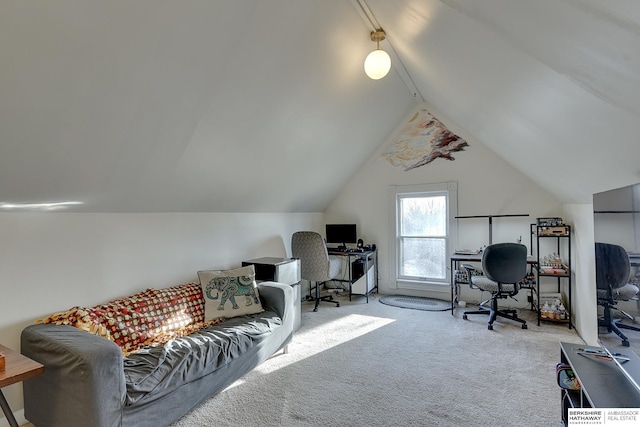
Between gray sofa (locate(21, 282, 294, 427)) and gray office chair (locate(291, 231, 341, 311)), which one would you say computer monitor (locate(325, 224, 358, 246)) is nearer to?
gray office chair (locate(291, 231, 341, 311))

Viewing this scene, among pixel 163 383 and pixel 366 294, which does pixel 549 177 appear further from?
pixel 163 383

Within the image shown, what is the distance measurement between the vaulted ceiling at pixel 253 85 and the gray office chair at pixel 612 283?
0.50 metres

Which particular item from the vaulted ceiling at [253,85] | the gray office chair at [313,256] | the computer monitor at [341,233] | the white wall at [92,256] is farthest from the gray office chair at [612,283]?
the computer monitor at [341,233]

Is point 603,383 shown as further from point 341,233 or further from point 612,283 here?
point 341,233

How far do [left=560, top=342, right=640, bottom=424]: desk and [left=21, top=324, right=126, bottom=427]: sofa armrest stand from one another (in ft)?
7.52

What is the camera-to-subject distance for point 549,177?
314 cm

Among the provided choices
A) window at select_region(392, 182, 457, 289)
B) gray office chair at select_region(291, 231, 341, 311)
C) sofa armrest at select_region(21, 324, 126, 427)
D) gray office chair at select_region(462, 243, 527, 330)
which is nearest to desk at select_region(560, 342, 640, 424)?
gray office chair at select_region(462, 243, 527, 330)

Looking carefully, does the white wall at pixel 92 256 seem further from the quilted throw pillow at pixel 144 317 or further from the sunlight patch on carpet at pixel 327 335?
the sunlight patch on carpet at pixel 327 335

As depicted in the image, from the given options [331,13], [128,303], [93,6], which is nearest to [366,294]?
[128,303]

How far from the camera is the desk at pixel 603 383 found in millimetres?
1354

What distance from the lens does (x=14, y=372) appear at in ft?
4.93

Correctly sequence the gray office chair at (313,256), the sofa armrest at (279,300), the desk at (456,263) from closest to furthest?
the sofa armrest at (279,300) → the desk at (456,263) → the gray office chair at (313,256)

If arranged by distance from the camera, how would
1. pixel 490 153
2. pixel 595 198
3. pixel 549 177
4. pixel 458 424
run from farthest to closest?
pixel 490 153, pixel 549 177, pixel 458 424, pixel 595 198

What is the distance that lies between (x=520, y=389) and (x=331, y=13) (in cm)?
318
